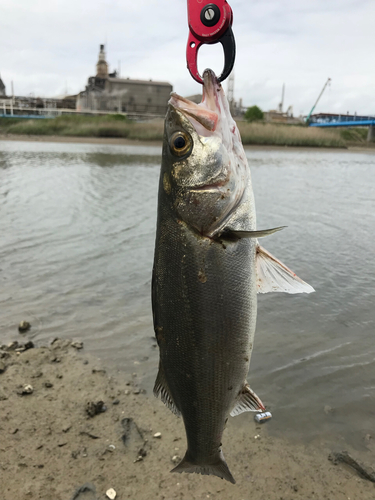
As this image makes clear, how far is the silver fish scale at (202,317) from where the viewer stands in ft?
6.68

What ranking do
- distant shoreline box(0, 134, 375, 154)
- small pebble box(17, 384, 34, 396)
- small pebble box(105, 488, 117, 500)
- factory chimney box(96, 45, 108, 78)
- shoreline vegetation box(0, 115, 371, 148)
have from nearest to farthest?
small pebble box(105, 488, 117, 500), small pebble box(17, 384, 34, 396), distant shoreline box(0, 134, 375, 154), shoreline vegetation box(0, 115, 371, 148), factory chimney box(96, 45, 108, 78)

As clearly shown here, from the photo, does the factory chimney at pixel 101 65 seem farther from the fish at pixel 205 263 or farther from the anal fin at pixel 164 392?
the anal fin at pixel 164 392

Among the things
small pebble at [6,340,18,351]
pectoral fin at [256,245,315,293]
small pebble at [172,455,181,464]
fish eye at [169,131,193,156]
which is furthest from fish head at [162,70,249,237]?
small pebble at [6,340,18,351]

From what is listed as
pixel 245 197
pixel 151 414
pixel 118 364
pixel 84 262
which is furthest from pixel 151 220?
pixel 245 197

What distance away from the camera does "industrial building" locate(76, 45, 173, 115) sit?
298 ft

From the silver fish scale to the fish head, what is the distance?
3.1 inches

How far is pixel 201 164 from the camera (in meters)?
2.09

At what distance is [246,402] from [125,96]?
96760mm

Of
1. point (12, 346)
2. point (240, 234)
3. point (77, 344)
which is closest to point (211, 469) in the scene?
point (240, 234)

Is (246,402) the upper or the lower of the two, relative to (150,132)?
lower

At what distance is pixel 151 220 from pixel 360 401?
8635mm

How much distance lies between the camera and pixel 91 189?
1712cm

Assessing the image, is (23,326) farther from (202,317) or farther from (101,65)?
(101,65)

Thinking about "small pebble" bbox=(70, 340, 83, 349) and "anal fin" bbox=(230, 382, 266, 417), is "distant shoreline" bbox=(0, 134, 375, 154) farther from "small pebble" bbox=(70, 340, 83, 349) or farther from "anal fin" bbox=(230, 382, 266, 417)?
"anal fin" bbox=(230, 382, 266, 417)
